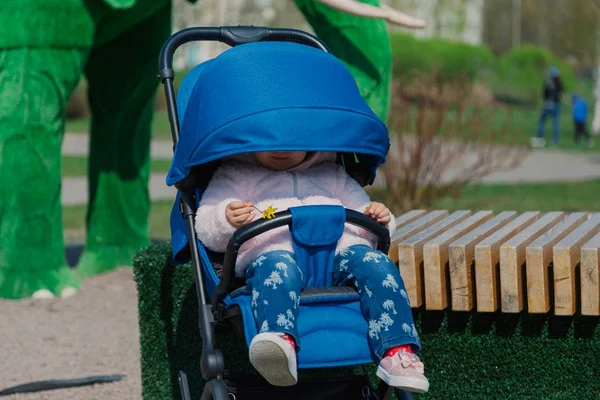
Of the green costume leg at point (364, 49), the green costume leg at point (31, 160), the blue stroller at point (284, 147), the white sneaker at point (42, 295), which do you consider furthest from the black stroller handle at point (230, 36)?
the white sneaker at point (42, 295)

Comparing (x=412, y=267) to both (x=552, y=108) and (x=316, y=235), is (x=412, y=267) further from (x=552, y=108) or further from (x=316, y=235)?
(x=552, y=108)

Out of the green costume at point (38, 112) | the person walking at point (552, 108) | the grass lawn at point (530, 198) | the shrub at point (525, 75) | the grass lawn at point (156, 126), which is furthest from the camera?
the shrub at point (525, 75)

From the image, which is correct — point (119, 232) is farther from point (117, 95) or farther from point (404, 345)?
point (404, 345)

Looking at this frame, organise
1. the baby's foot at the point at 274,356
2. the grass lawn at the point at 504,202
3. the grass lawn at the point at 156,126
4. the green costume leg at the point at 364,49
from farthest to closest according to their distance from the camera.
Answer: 1. the grass lawn at the point at 156,126
2. the grass lawn at the point at 504,202
3. the green costume leg at the point at 364,49
4. the baby's foot at the point at 274,356

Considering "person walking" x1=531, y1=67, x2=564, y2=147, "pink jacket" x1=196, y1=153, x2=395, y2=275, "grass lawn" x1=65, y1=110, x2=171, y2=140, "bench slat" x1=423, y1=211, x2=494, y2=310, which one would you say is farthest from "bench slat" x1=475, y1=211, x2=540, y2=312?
"person walking" x1=531, y1=67, x2=564, y2=147

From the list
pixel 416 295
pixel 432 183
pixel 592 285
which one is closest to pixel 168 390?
pixel 416 295

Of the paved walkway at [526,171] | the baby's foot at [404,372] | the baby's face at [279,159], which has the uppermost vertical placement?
the baby's face at [279,159]

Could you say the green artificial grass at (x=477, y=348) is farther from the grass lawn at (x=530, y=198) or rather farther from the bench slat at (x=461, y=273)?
the grass lawn at (x=530, y=198)

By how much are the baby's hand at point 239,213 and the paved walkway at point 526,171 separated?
8.78m

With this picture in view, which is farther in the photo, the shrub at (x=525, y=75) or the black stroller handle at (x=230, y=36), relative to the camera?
the shrub at (x=525, y=75)

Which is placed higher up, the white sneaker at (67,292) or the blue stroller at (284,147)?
the blue stroller at (284,147)

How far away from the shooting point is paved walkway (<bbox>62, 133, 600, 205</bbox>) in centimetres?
1303

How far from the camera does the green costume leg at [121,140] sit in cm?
741

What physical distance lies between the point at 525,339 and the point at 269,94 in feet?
4.61
